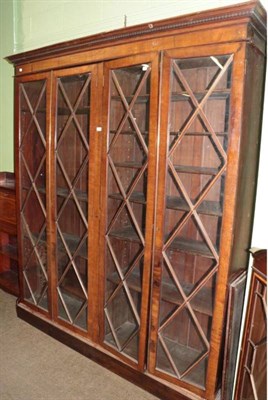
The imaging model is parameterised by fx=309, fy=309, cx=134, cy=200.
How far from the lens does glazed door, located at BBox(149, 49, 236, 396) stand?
1.55 metres

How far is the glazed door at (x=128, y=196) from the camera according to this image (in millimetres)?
1713

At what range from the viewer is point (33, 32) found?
279cm

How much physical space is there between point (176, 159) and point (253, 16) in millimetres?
854

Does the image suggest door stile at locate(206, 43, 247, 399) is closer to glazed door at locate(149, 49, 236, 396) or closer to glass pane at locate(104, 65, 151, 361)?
glazed door at locate(149, 49, 236, 396)

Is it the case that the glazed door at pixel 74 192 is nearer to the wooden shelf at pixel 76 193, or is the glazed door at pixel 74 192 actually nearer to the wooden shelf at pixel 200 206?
the wooden shelf at pixel 76 193

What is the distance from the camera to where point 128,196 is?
1.86 meters

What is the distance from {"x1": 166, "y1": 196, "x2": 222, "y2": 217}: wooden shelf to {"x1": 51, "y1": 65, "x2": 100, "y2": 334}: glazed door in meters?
0.52

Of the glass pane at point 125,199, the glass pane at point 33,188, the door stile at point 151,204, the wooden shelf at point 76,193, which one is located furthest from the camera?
the glass pane at point 33,188

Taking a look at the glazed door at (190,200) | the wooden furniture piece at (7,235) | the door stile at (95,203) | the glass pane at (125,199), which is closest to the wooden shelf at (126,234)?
the glass pane at (125,199)

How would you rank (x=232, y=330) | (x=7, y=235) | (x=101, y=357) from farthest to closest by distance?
1. (x=7, y=235)
2. (x=101, y=357)
3. (x=232, y=330)

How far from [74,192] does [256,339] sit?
140 centimetres

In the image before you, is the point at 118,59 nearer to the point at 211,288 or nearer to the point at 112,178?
the point at 112,178

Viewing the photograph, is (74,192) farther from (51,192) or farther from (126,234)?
(126,234)

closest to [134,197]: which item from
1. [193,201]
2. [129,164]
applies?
[129,164]
